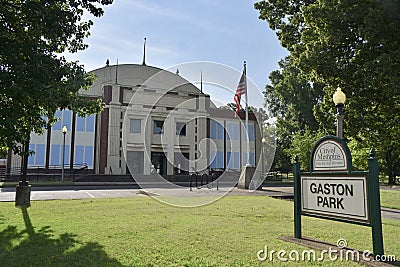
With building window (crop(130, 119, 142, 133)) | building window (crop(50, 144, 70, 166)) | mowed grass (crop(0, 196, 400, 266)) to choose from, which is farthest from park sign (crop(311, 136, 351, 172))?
building window (crop(50, 144, 70, 166))

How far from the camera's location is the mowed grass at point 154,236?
16.8 feet

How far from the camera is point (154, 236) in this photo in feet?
22.0

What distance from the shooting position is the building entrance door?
3456 cm

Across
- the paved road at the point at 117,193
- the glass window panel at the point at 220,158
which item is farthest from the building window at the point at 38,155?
the glass window panel at the point at 220,158

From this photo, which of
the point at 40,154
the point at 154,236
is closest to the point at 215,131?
the point at 40,154

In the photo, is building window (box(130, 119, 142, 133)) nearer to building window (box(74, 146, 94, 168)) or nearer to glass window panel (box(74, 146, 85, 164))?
building window (box(74, 146, 94, 168))

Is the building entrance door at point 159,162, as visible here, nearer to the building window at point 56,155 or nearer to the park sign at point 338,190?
the building window at point 56,155

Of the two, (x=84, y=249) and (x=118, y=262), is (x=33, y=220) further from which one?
(x=118, y=262)

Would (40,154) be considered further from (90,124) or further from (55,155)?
(90,124)

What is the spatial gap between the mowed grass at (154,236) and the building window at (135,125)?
22.7 metres

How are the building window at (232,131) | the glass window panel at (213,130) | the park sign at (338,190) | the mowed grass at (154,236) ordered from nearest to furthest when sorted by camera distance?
the mowed grass at (154,236) → the park sign at (338,190) → the building window at (232,131) → the glass window panel at (213,130)

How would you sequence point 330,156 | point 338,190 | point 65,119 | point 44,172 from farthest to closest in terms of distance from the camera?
point 65,119, point 44,172, point 330,156, point 338,190

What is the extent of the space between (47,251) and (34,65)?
469 cm

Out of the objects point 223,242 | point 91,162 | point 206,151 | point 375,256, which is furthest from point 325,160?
point 91,162
